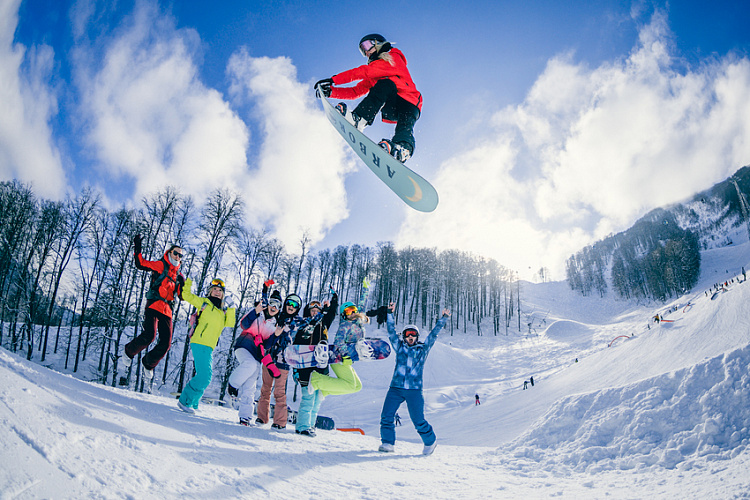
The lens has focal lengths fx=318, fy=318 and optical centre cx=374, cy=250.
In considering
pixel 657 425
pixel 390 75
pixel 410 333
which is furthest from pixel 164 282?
pixel 657 425

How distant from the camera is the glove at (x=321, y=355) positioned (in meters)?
4.42

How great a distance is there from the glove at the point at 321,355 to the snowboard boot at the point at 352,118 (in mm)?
3193

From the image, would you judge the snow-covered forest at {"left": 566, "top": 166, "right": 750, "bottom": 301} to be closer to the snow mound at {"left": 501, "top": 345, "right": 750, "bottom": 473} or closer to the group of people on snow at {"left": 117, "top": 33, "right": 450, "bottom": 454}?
the snow mound at {"left": 501, "top": 345, "right": 750, "bottom": 473}

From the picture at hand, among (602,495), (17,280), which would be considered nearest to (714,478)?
(602,495)

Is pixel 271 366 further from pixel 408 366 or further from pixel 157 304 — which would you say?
pixel 408 366

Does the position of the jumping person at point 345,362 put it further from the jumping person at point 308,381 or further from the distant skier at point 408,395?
the distant skier at point 408,395

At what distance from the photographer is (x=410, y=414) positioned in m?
4.72

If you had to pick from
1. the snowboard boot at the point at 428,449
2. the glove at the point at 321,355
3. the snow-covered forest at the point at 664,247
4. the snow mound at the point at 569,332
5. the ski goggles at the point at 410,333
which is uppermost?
the snow-covered forest at the point at 664,247

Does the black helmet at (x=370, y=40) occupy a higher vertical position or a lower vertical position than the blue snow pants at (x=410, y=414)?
higher

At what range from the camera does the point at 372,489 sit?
2.57 meters

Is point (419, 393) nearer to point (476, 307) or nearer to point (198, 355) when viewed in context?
point (198, 355)

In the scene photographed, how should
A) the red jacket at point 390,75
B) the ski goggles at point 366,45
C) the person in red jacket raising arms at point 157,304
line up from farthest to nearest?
the person in red jacket raising arms at point 157,304
the ski goggles at point 366,45
the red jacket at point 390,75

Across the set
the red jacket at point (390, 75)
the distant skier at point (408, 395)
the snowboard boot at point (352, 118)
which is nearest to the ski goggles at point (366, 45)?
the red jacket at point (390, 75)

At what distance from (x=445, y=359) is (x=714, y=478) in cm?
2463
